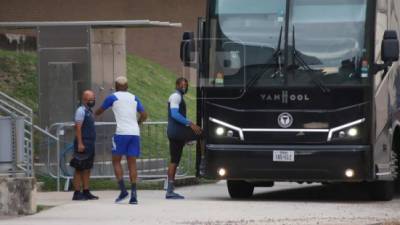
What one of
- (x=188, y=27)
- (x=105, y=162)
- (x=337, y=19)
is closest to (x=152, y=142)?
(x=105, y=162)

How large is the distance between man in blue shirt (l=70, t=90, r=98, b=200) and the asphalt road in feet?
0.92

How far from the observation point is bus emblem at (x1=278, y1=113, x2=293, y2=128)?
609 inches

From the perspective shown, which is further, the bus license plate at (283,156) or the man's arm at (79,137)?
the man's arm at (79,137)

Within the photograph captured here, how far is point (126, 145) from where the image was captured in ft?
49.7

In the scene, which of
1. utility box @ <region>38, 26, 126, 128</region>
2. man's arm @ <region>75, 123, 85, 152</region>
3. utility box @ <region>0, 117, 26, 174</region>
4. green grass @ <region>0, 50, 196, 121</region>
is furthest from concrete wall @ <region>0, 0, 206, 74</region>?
utility box @ <region>0, 117, 26, 174</region>

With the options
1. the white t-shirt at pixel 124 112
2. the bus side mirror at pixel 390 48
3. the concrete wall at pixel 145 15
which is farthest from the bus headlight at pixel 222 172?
the concrete wall at pixel 145 15

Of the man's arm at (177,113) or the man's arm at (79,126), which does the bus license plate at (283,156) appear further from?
the man's arm at (79,126)

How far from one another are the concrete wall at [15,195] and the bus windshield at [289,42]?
347 cm

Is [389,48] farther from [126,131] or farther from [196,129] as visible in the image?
[126,131]

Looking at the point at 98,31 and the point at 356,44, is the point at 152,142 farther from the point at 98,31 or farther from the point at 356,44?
the point at 356,44

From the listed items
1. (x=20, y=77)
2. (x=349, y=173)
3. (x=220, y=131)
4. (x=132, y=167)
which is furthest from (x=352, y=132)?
(x=20, y=77)

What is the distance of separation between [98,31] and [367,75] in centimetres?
556

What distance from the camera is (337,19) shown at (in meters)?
15.4

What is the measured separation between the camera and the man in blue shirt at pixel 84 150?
15.9m
